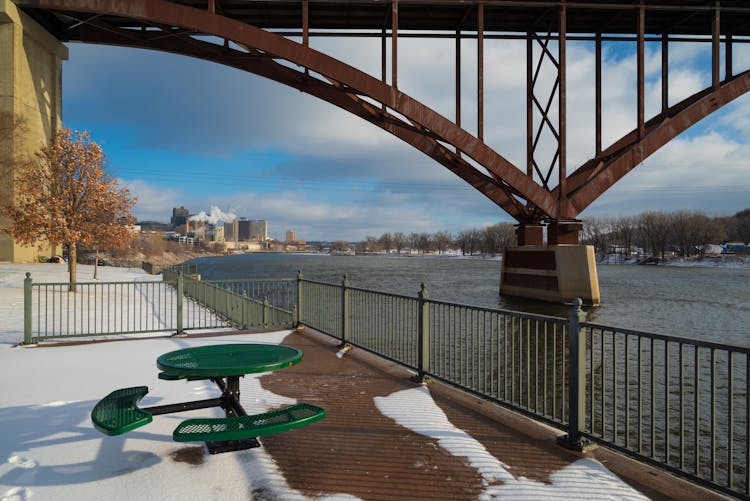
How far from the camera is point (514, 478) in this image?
341 cm

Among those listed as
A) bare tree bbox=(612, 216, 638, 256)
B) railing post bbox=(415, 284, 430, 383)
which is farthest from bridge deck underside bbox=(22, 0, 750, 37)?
bare tree bbox=(612, 216, 638, 256)

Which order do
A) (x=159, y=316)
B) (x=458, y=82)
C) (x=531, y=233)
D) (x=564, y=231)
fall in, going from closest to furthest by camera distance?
(x=159, y=316), (x=458, y=82), (x=564, y=231), (x=531, y=233)

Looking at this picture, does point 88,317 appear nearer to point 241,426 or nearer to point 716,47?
point 241,426

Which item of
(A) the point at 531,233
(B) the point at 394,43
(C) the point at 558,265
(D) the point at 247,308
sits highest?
(B) the point at 394,43

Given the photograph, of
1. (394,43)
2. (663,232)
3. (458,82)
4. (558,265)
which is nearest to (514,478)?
(394,43)

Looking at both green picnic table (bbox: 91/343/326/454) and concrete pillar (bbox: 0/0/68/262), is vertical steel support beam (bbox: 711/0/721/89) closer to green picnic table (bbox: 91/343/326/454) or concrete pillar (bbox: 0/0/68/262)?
green picnic table (bbox: 91/343/326/454)

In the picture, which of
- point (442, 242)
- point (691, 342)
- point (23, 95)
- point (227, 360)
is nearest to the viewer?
point (691, 342)

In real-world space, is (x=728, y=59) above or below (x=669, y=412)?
above

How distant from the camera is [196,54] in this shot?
20.0 meters

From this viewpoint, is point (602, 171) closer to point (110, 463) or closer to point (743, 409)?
point (743, 409)

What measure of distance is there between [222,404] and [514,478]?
98.0 inches

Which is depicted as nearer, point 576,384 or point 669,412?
point 576,384

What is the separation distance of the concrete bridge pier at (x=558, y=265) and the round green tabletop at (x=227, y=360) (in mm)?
19649

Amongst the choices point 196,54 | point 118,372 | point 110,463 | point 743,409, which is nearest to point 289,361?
point 110,463
